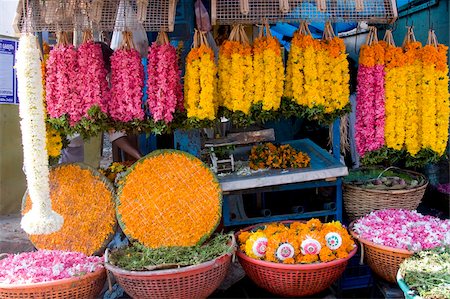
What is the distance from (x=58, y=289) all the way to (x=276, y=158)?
90.0 inches

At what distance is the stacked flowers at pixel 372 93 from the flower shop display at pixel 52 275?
7.87ft

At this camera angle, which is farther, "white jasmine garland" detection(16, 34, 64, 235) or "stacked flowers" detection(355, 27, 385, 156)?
"stacked flowers" detection(355, 27, 385, 156)

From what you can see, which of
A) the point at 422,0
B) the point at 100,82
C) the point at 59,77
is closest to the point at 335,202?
the point at 100,82

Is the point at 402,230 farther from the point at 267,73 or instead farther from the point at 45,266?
the point at 45,266

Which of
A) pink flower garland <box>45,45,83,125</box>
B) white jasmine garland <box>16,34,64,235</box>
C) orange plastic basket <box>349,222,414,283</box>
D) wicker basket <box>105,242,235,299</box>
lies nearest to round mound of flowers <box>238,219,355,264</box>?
orange plastic basket <box>349,222,414,283</box>

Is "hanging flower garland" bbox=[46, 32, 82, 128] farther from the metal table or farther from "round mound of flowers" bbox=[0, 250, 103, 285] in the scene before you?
the metal table

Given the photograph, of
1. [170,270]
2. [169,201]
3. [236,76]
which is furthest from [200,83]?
[170,270]

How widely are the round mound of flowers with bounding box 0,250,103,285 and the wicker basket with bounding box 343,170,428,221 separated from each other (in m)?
2.41

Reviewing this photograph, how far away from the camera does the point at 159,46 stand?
3393 mm

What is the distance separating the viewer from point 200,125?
3.44 m

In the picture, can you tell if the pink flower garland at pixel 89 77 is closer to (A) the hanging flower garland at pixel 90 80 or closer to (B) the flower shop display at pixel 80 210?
(A) the hanging flower garland at pixel 90 80

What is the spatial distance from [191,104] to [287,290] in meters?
1.60

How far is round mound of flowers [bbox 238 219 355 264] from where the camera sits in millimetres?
3301

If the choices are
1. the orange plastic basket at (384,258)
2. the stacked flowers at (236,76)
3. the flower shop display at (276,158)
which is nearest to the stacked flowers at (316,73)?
the stacked flowers at (236,76)
